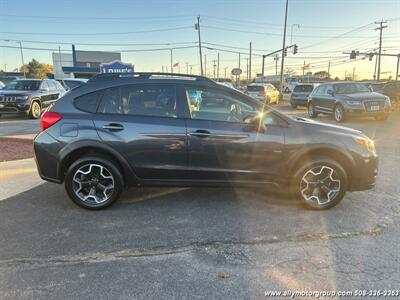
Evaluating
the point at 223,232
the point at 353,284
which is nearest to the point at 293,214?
the point at 223,232

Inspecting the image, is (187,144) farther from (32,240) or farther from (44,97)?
(44,97)

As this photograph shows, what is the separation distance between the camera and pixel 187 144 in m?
4.43

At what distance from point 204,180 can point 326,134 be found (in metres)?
1.68

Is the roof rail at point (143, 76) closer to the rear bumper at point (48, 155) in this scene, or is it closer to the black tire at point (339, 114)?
the rear bumper at point (48, 155)

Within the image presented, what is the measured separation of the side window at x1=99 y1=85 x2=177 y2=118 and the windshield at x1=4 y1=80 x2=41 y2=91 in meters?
13.3

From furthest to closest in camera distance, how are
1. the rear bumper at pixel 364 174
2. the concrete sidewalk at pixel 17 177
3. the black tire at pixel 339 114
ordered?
the black tire at pixel 339 114 → the concrete sidewalk at pixel 17 177 → the rear bumper at pixel 364 174

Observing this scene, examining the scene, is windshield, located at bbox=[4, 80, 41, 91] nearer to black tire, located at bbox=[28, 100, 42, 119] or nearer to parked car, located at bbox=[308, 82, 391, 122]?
black tire, located at bbox=[28, 100, 42, 119]

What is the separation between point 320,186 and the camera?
15.3 feet

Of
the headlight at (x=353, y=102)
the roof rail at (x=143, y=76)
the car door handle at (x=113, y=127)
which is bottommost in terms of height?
the headlight at (x=353, y=102)

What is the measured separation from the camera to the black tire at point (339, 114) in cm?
1403

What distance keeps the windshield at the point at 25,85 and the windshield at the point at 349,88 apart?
1323cm

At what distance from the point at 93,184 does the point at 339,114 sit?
12.1m

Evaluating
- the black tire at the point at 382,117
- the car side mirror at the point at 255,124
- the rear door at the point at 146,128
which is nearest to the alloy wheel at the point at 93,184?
the rear door at the point at 146,128

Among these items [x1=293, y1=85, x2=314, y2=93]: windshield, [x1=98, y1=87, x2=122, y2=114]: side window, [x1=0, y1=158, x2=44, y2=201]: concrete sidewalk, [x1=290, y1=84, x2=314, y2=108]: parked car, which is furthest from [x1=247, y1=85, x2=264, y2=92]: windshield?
[x1=98, y1=87, x2=122, y2=114]: side window
